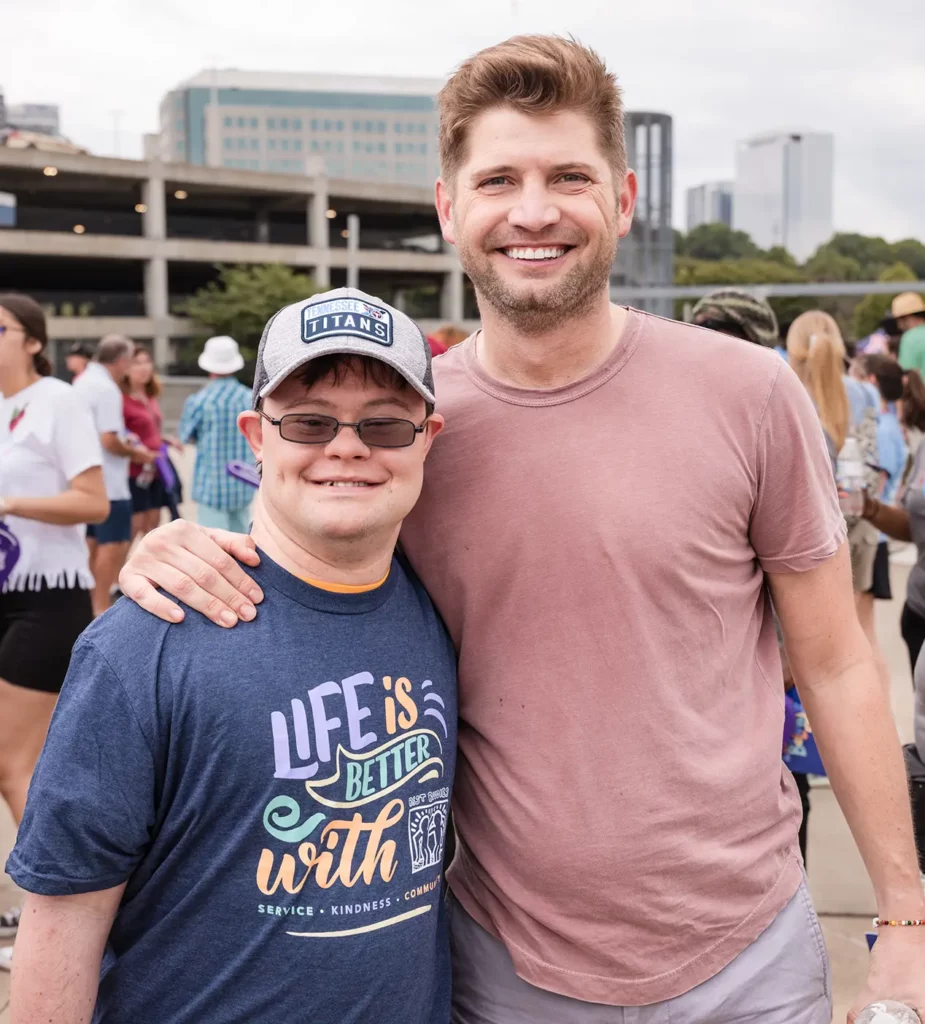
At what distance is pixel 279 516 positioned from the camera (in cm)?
189

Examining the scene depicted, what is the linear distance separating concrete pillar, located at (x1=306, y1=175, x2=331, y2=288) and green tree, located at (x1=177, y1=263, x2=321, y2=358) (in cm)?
432

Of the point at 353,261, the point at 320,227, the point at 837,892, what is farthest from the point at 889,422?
the point at 320,227

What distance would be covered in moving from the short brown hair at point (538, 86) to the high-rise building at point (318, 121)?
5597 inches

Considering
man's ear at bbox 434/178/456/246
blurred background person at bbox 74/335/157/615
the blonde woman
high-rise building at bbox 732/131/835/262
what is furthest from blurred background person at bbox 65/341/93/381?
high-rise building at bbox 732/131/835/262

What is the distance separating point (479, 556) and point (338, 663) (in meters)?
0.39

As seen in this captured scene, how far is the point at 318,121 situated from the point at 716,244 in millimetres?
70595

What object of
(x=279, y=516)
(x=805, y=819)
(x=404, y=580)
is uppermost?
(x=279, y=516)

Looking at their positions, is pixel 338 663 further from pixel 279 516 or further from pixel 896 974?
pixel 896 974

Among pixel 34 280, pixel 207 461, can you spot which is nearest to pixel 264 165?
pixel 34 280

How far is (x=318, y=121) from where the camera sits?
14088 cm

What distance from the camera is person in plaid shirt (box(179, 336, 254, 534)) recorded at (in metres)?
8.10

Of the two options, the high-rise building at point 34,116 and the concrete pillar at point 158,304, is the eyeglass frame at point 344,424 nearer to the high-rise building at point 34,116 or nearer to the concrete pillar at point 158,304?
the concrete pillar at point 158,304

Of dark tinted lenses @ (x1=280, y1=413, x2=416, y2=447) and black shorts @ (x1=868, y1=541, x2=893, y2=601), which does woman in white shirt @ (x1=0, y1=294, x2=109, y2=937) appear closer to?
dark tinted lenses @ (x1=280, y1=413, x2=416, y2=447)

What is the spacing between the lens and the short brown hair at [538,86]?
199 cm
